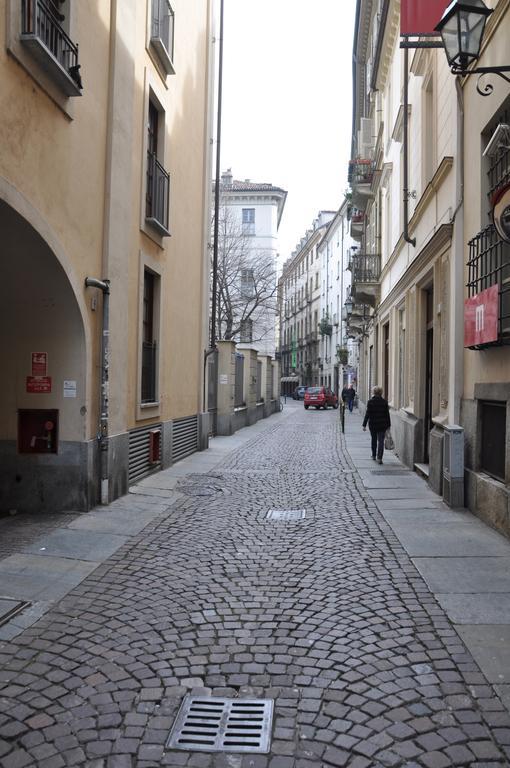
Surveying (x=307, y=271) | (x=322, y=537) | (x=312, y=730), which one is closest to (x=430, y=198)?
(x=322, y=537)

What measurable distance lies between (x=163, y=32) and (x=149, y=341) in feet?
18.0

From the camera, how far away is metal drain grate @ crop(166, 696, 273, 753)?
300cm

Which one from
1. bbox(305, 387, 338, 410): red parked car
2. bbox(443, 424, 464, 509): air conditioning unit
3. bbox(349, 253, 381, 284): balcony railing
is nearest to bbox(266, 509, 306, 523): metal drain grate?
bbox(443, 424, 464, 509): air conditioning unit

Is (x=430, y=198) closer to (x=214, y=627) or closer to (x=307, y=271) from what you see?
(x=214, y=627)

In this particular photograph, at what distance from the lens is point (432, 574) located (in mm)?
5602

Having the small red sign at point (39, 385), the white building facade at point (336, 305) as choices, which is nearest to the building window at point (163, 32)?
the small red sign at point (39, 385)

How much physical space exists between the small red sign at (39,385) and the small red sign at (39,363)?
62 millimetres

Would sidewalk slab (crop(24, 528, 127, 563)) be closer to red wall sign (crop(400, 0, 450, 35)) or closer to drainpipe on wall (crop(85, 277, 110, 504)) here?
drainpipe on wall (crop(85, 277, 110, 504))

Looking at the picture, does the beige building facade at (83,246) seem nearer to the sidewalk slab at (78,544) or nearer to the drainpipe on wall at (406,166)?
the sidewalk slab at (78,544)

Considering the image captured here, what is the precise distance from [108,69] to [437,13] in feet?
15.3

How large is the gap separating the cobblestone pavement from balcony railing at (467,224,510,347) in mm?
2679

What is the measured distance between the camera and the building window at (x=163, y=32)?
1088 cm

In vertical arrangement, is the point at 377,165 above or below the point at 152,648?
above

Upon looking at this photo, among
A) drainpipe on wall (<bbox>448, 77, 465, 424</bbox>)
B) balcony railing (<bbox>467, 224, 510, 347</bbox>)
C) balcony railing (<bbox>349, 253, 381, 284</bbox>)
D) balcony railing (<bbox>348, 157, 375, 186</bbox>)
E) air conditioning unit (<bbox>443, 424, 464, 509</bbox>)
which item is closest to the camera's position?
balcony railing (<bbox>467, 224, 510, 347</bbox>)
